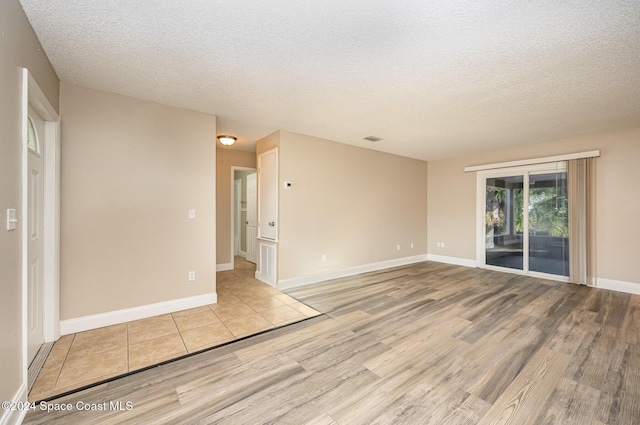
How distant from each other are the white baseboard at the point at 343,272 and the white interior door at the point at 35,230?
8.71ft

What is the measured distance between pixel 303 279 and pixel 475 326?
2.58 m

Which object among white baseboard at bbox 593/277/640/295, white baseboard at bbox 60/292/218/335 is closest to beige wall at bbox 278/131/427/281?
white baseboard at bbox 60/292/218/335

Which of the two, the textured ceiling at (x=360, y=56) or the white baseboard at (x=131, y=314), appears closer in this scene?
the textured ceiling at (x=360, y=56)

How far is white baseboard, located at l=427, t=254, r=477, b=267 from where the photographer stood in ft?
19.3

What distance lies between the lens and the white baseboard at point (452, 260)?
587 cm

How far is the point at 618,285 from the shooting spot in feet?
13.5

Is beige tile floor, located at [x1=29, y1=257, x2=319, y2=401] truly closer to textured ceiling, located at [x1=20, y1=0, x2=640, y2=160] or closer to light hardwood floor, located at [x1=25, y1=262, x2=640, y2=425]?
light hardwood floor, located at [x1=25, y1=262, x2=640, y2=425]

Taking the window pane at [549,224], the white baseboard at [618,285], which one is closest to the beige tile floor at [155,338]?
the window pane at [549,224]

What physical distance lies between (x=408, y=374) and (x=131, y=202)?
342cm

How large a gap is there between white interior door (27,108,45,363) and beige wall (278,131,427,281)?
2.67 meters

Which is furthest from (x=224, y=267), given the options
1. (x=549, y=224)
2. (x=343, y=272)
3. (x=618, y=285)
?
(x=618, y=285)

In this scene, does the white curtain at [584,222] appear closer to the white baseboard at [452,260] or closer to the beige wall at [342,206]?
the white baseboard at [452,260]

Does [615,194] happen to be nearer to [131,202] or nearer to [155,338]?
[155,338]

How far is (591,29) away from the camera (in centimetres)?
183
